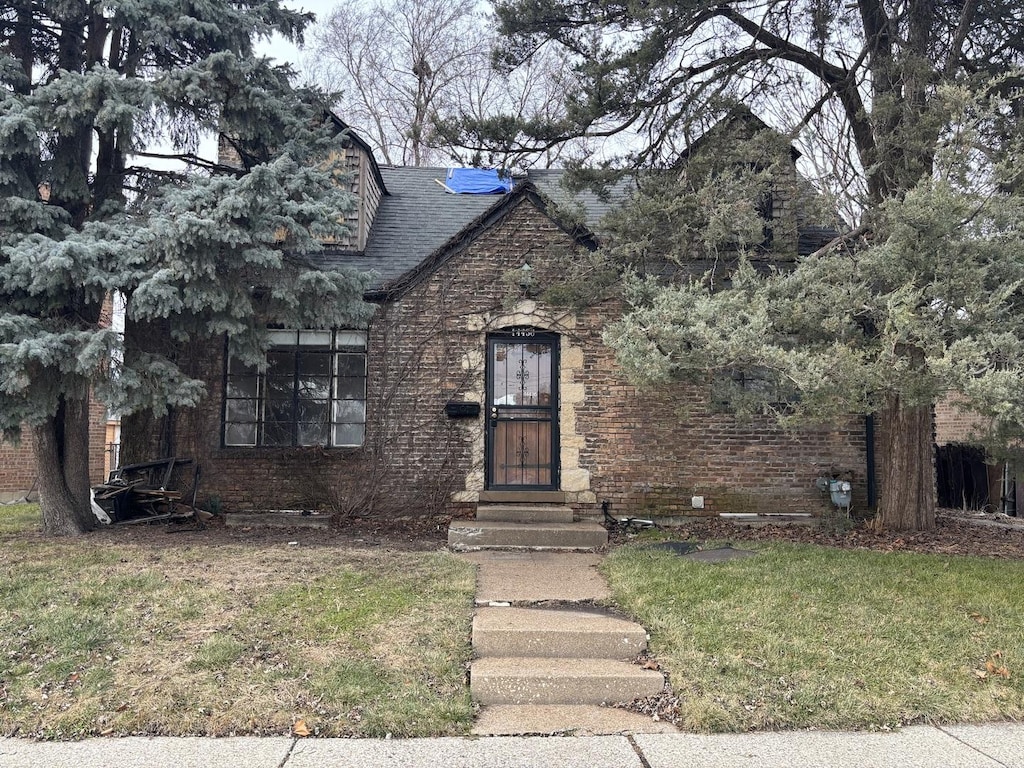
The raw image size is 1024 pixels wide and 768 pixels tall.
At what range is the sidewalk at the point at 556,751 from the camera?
352cm

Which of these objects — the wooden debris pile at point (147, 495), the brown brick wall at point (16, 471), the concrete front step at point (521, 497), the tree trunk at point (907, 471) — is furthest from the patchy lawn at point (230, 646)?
the brown brick wall at point (16, 471)

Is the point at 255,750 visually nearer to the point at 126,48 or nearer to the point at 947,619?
the point at 947,619

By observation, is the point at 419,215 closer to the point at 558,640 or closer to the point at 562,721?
the point at 558,640

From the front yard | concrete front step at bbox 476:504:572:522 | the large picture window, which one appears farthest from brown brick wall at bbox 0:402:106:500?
concrete front step at bbox 476:504:572:522

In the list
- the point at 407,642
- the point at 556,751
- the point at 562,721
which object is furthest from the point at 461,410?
the point at 556,751

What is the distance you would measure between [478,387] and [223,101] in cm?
446

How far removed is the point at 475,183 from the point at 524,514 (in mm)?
6368

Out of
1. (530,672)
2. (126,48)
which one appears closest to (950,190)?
(530,672)

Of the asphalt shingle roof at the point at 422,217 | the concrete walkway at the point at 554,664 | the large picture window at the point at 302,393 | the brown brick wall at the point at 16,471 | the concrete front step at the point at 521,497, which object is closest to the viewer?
the concrete walkway at the point at 554,664

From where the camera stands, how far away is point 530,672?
4.41m

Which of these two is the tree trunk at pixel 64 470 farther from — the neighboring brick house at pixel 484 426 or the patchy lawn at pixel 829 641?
the patchy lawn at pixel 829 641

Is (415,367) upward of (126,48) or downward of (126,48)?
downward

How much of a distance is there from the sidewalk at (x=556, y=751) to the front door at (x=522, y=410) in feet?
18.5

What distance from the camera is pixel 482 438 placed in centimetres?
948
